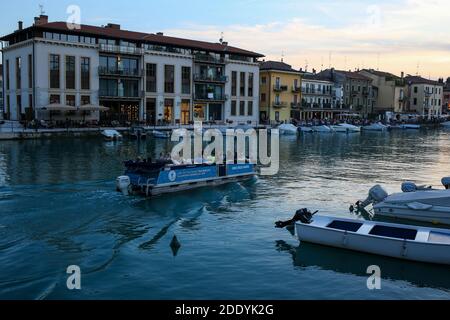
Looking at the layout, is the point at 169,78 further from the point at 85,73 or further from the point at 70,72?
the point at 70,72

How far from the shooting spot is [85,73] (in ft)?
221

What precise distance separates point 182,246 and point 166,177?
9.46m

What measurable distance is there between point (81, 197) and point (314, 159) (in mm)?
26264

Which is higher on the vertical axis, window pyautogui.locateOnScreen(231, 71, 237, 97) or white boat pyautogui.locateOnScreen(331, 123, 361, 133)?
window pyautogui.locateOnScreen(231, 71, 237, 97)

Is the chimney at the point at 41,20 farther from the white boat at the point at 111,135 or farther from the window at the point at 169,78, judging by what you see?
the white boat at the point at 111,135

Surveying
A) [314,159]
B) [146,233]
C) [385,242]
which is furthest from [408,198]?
[314,159]

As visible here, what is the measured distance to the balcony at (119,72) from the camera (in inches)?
2693

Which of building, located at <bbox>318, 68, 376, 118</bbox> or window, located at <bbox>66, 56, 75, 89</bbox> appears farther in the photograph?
building, located at <bbox>318, 68, 376, 118</bbox>

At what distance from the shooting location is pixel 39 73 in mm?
→ 63531

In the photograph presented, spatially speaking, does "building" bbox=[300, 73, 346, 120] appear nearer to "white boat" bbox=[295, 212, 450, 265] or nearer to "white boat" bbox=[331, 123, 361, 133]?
"white boat" bbox=[331, 123, 361, 133]

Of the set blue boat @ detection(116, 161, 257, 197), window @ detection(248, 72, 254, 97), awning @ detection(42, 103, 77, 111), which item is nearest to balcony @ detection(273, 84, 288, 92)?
window @ detection(248, 72, 254, 97)

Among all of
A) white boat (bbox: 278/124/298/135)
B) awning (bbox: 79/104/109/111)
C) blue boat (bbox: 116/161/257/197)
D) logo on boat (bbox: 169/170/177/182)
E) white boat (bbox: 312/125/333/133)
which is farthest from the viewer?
white boat (bbox: 312/125/333/133)

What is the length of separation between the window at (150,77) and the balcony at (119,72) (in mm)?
1615

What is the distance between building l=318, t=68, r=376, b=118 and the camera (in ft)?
382
